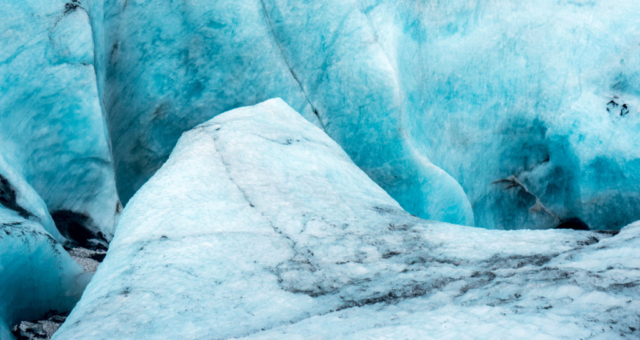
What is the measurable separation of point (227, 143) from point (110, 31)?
144 centimetres

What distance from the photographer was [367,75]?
3426mm

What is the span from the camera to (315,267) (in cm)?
168

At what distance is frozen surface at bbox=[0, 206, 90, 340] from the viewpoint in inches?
74.5

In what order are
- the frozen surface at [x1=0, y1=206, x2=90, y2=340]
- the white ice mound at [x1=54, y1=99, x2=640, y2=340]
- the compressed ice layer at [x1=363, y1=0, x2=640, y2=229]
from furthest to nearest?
the compressed ice layer at [x1=363, y1=0, x2=640, y2=229] → the frozen surface at [x1=0, y1=206, x2=90, y2=340] → the white ice mound at [x1=54, y1=99, x2=640, y2=340]

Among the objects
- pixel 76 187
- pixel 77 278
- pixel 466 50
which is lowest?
pixel 77 278

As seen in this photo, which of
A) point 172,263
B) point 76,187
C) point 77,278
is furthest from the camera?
point 76,187

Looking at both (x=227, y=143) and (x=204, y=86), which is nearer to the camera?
(x=227, y=143)

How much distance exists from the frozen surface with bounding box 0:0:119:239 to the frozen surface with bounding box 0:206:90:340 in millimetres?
228

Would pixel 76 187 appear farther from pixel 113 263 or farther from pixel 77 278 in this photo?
pixel 113 263

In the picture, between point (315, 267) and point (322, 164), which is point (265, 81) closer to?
point (322, 164)

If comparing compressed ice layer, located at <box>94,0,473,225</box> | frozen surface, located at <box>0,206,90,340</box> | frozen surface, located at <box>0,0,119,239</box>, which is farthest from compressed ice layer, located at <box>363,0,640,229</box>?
frozen surface, located at <box>0,206,90,340</box>

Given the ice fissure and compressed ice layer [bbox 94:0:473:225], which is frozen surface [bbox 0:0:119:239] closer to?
the ice fissure

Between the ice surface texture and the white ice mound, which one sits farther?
the ice surface texture

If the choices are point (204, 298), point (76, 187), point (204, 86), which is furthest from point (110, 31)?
point (204, 298)
